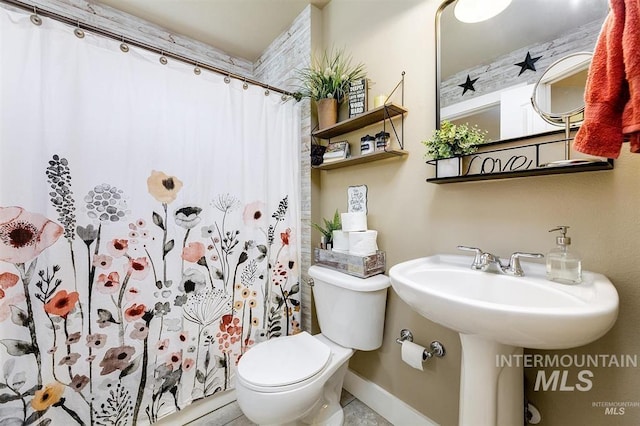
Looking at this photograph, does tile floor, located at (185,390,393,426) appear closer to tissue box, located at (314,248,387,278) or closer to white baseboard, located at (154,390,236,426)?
white baseboard, located at (154,390,236,426)

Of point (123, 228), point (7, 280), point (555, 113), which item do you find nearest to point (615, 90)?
point (555, 113)

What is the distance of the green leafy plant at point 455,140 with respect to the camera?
101 cm

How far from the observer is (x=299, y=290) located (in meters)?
1.72

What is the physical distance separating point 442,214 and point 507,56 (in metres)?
0.66

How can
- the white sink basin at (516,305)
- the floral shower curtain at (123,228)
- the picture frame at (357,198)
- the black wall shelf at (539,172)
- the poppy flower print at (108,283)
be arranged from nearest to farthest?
the white sink basin at (516,305)
the black wall shelf at (539,172)
the floral shower curtain at (123,228)
the poppy flower print at (108,283)
the picture frame at (357,198)

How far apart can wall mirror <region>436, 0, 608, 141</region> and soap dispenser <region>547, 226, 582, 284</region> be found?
0.39 metres

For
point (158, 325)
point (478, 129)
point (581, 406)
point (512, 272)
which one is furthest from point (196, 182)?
point (581, 406)

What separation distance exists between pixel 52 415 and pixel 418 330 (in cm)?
161

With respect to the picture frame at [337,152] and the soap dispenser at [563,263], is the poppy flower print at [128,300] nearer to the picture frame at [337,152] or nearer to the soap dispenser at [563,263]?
the picture frame at [337,152]

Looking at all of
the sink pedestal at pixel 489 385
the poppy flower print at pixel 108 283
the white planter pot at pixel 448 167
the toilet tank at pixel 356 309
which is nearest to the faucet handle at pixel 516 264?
the sink pedestal at pixel 489 385

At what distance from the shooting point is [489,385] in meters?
0.79

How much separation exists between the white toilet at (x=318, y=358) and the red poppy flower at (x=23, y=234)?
95 cm

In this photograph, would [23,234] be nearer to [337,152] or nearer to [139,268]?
[139,268]

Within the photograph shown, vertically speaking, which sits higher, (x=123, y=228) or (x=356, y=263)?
(x=123, y=228)
